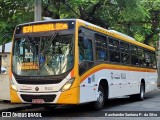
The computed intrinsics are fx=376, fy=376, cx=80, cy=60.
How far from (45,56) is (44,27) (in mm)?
1040

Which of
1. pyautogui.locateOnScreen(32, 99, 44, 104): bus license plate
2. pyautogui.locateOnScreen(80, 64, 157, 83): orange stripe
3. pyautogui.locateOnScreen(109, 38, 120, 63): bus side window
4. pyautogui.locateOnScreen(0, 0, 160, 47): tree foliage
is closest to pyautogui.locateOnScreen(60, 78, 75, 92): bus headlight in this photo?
pyautogui.locateOnScreen(80, 64, 157, 83): orange stripe

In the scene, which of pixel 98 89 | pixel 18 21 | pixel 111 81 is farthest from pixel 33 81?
pixel 18 21

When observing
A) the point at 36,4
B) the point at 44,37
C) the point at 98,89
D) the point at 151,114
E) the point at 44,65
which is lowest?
the point at 151,114

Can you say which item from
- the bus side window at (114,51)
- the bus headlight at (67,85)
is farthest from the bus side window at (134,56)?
the bus headlight at (67,85)

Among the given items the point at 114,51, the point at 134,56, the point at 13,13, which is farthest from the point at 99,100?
the point at 13,13

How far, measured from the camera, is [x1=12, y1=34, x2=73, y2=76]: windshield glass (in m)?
11.9

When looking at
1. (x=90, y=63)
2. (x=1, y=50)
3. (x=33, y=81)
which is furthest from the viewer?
(x=1, y=50)

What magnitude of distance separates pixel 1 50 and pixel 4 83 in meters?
1.33

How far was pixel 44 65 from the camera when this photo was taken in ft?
39.4

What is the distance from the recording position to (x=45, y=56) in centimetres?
1207

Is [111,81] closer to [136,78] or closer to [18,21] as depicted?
[136,78]

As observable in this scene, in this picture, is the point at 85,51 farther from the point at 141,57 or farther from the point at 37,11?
the point at 141,57

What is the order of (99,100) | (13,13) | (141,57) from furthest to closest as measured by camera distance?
1. (141,57)
2. (13,13)
3. (99,100)

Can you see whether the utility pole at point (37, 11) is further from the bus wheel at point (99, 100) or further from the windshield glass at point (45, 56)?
the bus wheel at point (99, 100)
